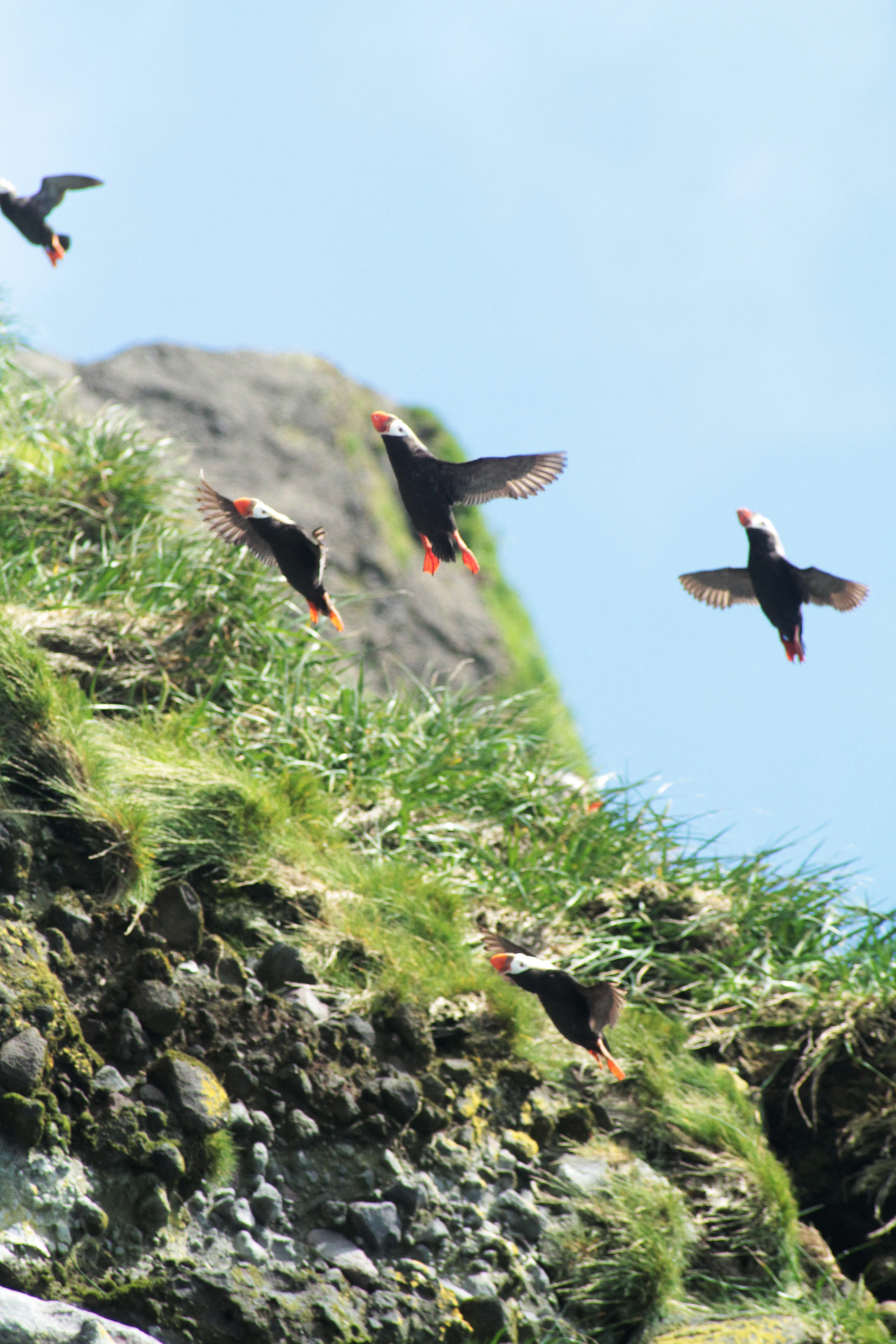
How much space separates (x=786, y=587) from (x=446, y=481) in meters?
0.91

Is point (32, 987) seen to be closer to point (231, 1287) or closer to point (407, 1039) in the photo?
point (231, 1287)

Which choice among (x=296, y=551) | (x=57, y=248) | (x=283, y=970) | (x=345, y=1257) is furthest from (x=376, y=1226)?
(x=57, y=248)

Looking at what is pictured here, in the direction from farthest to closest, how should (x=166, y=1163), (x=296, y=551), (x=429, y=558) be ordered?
(x=166, y=1163) < (x=296, y=551) < (x=429, y=558)

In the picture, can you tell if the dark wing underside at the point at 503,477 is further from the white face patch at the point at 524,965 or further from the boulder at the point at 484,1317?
the boulder at the point at 484,1317

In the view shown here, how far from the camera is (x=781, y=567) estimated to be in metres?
2.83

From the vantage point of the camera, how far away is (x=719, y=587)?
3.36 m

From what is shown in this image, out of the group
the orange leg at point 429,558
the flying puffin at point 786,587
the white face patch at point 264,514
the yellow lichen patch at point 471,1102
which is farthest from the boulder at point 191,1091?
the flying puffin at point 786,587

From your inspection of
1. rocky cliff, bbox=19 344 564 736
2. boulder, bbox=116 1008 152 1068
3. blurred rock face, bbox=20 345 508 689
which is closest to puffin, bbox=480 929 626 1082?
boulder, bbox=116 1008 152 1068

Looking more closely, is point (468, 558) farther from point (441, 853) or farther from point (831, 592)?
point (441, 853)

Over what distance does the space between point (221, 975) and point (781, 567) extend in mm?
2320

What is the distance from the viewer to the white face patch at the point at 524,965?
3035mm

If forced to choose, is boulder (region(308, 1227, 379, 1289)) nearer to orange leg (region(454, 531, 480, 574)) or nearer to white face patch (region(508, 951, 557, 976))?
white face patch (region(508, 951, 557, 976))

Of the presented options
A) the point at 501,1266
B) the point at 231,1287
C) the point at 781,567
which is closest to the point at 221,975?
the point at 231,1287

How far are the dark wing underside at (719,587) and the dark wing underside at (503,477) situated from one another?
86 centimetres
